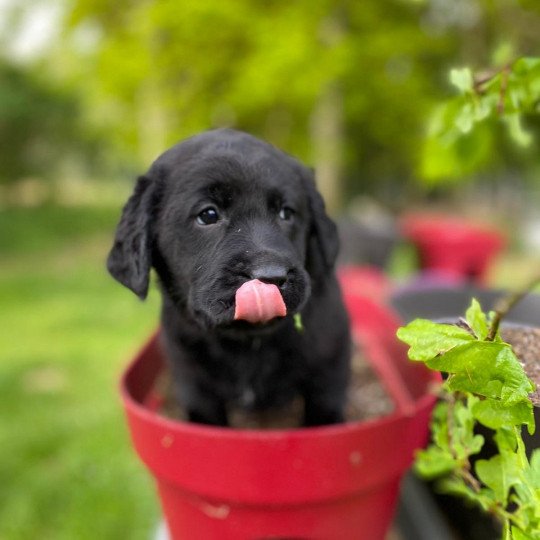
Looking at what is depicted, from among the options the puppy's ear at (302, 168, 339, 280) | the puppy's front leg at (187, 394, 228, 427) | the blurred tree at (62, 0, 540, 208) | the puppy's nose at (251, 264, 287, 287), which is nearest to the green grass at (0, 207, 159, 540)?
the puppy's front leg at (187, 394, 228, 427)

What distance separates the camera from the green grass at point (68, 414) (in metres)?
2.16

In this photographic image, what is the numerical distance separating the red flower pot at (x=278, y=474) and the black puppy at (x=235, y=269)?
0.49ft

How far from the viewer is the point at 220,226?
3.52 feet

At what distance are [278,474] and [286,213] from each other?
0.49m

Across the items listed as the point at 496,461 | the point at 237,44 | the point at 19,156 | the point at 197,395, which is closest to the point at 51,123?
the point at 19,156

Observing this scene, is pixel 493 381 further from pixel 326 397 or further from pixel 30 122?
pixel 30 122

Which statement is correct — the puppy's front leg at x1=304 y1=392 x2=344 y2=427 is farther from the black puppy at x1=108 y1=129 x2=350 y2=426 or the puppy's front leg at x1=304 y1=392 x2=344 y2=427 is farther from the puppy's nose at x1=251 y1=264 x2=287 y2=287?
the puppy's nose at x1=251 y1=264 x2=287 y2=287

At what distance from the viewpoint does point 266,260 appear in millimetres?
945

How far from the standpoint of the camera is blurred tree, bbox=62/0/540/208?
539 cm

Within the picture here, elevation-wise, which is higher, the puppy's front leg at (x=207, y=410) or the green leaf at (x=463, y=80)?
the green leaf at (x=463, y=80)

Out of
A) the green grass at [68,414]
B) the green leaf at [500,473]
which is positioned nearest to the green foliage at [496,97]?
the green leaf at [500,473]

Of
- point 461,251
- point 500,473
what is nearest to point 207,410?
point 500,473

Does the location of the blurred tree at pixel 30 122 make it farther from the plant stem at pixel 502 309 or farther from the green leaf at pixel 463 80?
the plant stem at pixel 502 309

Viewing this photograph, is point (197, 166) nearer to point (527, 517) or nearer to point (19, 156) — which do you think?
point (527, 517)
